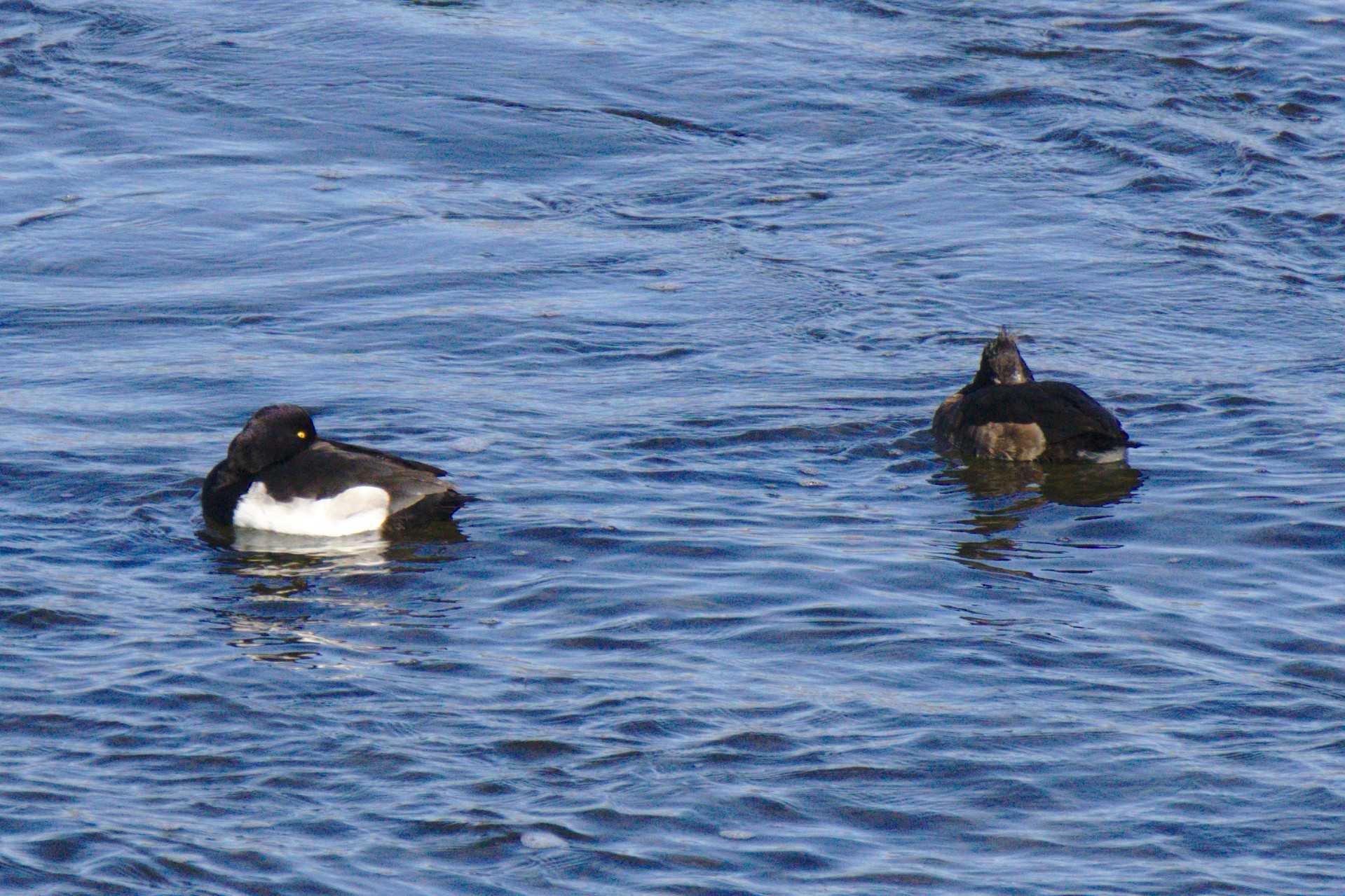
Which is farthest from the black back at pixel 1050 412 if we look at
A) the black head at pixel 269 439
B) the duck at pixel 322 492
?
the black head at pixel 269 439

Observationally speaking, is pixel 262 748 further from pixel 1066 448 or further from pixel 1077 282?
pixel 1077 282

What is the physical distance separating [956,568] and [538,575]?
1884 millimetres

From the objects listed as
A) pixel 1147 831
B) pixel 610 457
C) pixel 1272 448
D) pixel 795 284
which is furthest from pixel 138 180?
pixel 1147 831

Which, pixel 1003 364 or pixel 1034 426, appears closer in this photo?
pixel 1034 426

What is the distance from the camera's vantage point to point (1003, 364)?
11.4 meters

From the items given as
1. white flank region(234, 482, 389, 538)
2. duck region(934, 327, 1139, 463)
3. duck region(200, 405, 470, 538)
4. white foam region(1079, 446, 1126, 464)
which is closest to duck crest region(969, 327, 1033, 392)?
duck region(934, 327, 1139, 463)

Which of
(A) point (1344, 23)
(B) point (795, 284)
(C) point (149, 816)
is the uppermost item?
(A) point (1344, 23)

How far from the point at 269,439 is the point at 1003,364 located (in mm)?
4007

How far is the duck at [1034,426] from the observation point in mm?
10695

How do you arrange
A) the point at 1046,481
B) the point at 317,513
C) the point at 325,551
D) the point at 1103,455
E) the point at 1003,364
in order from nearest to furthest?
the point at 325,551, the point at 317,513, the point at 1103,455, the point at 1046,481, the point at 1003,364

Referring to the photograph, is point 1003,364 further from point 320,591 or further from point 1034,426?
point 320,591

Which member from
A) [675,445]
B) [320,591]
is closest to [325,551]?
[320,591]

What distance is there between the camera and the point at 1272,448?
11.0 meters

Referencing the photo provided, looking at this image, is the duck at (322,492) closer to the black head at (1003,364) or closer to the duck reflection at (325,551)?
the duck reflection at (325,551)
